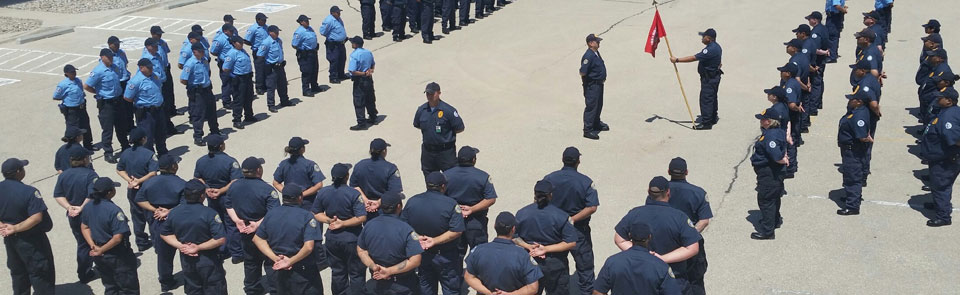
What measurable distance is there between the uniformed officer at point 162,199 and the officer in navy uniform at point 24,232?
1.00m

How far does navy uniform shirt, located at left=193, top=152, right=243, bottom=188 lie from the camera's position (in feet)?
35.0

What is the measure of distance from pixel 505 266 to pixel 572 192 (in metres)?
1.96

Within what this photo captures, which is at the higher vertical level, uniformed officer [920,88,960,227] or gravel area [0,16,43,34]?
uniformed officer [920,88,960,227]

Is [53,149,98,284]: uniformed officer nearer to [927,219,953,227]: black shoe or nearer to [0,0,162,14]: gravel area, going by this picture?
[927,219,953,227]: black shoe

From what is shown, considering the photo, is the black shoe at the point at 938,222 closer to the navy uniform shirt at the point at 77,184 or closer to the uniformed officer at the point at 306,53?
the navy uniform shirt at the point at 77,184

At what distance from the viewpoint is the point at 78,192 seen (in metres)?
10.2

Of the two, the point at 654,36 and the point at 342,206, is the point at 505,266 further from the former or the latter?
the point at 654,36

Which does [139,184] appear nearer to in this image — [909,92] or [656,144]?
[656,144]

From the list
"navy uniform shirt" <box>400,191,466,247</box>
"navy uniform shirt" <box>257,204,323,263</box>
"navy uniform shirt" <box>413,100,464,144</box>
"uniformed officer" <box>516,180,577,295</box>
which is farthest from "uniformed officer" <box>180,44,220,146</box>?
"uniformed officer" <box>516,180,577,295</box>

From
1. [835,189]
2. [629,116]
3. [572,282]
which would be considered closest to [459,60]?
[629,116]

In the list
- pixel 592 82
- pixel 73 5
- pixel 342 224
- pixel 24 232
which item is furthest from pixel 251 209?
pixel 73 5

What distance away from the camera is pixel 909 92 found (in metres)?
17.2

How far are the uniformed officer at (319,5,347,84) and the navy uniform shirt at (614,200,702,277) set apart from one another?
10863 millimetres

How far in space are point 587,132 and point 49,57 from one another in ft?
40.5
